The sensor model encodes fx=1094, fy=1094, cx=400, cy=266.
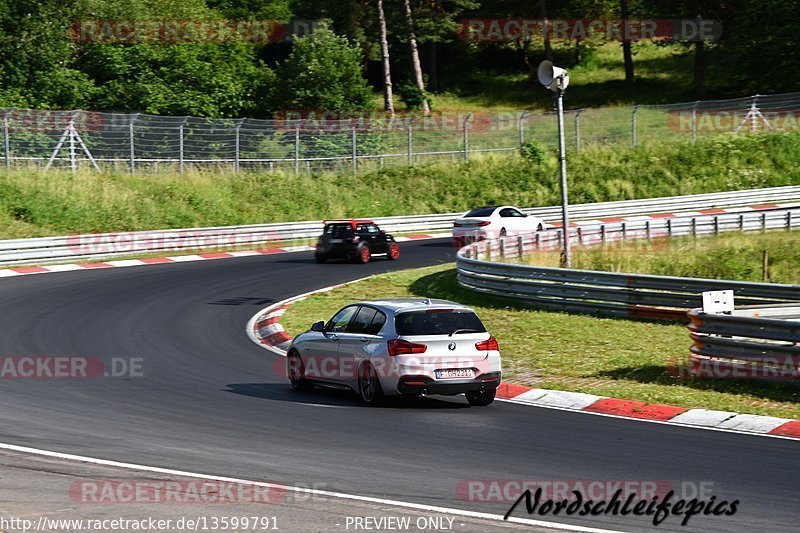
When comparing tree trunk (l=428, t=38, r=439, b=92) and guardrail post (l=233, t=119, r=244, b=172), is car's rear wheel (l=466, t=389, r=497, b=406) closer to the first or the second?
guardrail post (l=233, t=119, r=244, b=172)

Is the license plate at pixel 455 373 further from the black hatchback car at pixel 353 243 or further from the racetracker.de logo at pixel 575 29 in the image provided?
the racetracker.de logo at pixel 575 29

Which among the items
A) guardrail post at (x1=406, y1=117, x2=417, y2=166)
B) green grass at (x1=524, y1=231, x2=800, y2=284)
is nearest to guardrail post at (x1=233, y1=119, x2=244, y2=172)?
guardrail post at (x1=406, y1=117, x2=417, y2=166)

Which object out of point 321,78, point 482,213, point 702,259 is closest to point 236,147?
point 482,213

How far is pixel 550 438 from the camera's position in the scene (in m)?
11.7

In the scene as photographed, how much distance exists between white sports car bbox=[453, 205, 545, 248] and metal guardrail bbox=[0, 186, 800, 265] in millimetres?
5113

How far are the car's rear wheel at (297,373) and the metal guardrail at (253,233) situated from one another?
670 inches

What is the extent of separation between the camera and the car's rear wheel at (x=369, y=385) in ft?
44.6

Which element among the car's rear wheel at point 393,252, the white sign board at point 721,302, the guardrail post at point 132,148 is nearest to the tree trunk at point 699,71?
the guardrail post at point 132,148

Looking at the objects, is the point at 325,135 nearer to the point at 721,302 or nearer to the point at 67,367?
the point at 67,367

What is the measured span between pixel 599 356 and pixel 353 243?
1543 cm

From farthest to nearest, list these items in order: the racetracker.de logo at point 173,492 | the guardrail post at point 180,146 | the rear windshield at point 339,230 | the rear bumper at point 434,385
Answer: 1. the guardrail post at point 180,146
2. the rear windshield at point 339,230
3. the rear bumper at point 434,385
4. the racetracker.de logo at point 173,492

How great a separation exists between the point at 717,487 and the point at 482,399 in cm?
487

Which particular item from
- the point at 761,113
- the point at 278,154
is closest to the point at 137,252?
the point at 278,154

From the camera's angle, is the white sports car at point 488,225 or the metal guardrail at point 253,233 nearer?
the metal guardrail at point 253,233
